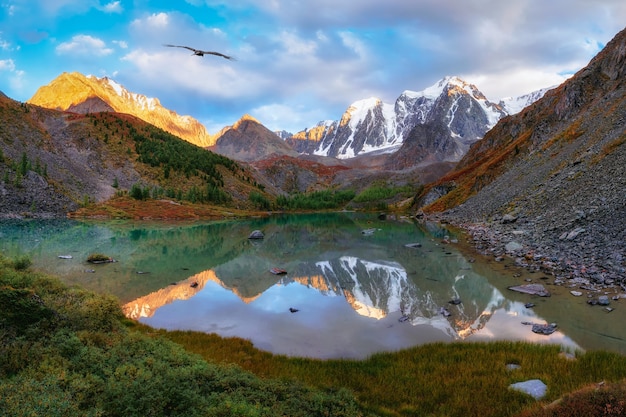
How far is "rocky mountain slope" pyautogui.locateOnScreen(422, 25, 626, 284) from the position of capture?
2892cm

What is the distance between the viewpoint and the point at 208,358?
14.3m

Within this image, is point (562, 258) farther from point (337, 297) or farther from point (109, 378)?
point (109, 378)

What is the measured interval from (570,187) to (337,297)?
39.0 m

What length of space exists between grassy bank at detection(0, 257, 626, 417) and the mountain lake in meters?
2.38

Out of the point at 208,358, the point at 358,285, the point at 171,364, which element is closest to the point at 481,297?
the point at 358,285

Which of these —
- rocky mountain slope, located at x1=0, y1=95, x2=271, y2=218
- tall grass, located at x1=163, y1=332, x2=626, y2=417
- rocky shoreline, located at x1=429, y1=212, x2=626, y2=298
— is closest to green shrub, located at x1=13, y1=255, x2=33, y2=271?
tall grass, located at x1=163, y1=332, x2=626, y2=417

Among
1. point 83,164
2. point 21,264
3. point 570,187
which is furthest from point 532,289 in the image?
point 83,164

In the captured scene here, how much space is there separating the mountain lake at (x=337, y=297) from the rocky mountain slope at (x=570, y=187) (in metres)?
4.49

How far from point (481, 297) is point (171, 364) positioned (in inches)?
801

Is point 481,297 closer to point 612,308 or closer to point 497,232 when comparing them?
point 612,308

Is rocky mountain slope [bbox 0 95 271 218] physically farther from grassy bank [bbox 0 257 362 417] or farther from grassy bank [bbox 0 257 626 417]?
grassy bank [bbox 0 257 626 417]

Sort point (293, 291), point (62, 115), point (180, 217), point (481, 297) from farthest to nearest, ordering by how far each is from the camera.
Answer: point (62, 115) → point (180, 217) → point (293, 291) → point (481, 297)

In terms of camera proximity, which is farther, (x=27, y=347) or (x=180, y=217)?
(x=180, y=217)

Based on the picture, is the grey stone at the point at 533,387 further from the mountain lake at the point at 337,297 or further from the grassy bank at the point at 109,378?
the mountain lake at the point at 337,297
